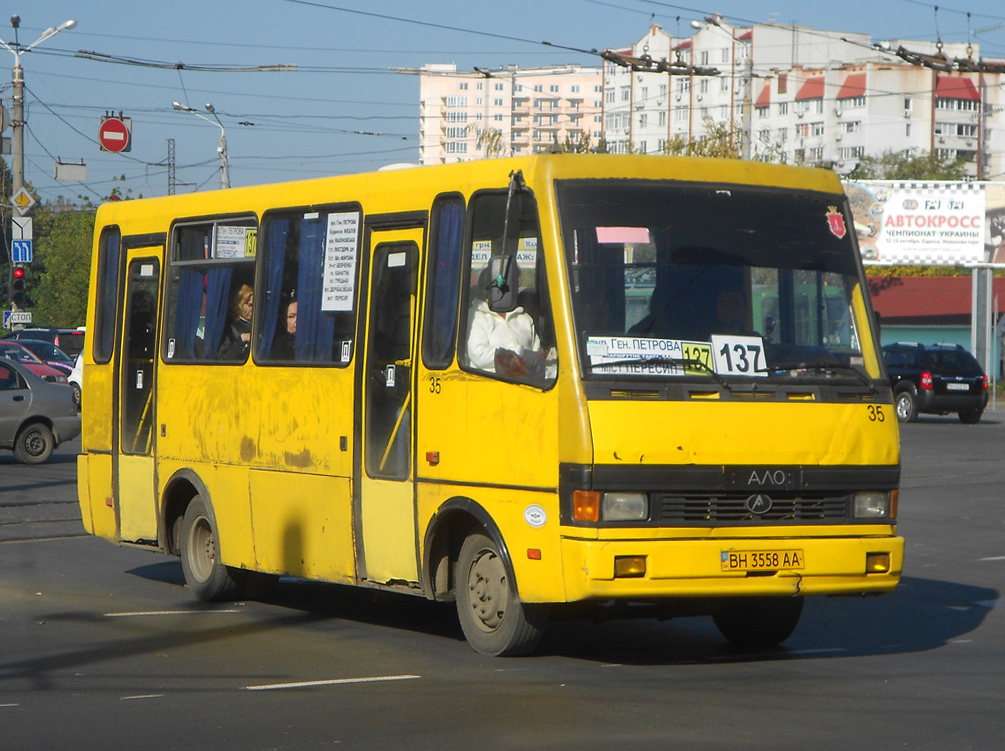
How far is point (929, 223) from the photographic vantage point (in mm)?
52531

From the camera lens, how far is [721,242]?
837 cm

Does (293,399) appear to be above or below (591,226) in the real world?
below

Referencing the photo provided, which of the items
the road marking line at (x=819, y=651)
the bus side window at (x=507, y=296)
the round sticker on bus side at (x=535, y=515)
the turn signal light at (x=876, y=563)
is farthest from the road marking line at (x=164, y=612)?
the turn signal light at (x=876, y=563)

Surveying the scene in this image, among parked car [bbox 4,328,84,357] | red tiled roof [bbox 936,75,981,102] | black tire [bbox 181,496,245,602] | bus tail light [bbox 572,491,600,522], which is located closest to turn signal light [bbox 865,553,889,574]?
bus tail light [bbox 572,491,600,522]

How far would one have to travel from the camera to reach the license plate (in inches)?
311

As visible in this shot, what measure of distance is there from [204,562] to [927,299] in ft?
188

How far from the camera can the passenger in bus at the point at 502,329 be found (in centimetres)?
796

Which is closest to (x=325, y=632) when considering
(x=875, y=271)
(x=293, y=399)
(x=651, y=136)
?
(x=293, y=399)

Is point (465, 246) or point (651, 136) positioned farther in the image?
point (651, 136)

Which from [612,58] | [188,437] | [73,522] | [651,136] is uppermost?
[651,136]

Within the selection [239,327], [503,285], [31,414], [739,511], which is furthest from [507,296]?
[31,414]

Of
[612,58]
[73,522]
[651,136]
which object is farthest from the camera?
[651,136]

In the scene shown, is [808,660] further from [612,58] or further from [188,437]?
[612,58]

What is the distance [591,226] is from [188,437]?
13.7 feet
